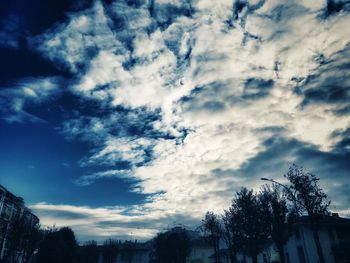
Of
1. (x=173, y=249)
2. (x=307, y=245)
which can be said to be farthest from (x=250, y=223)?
(x=173, y=249)

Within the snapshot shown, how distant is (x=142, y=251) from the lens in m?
96.5

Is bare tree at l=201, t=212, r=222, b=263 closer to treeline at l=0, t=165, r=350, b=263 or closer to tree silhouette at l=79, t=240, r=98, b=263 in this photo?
treeline at l=0, t=165, r=350, b=263

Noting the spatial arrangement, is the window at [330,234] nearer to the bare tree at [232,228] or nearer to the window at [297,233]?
the window at [297,233]

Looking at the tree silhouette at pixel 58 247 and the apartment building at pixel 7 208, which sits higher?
the apartment building at pixel 7 208

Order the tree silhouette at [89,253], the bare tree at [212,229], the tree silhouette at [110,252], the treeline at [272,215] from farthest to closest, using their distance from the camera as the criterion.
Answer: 1. the tree silhouette at [110,252]
2. the tree silhouette at [89,253]
3. the bare tree at [212,229]
4. the treeline at [272,215]

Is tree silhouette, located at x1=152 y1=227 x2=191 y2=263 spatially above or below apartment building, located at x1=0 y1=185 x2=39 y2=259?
below

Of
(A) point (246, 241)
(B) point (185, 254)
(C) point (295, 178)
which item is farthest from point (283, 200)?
(B) point (185, 254)

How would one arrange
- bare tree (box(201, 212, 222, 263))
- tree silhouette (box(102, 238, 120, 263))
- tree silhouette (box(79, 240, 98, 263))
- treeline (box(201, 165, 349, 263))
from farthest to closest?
tree silhouette (box(102, 238, 120, 263)), tree silhouette (box(79, 240, 98, 263)), bare tree (box(201, 212, 222, 263)), treeline (box(201, 165, 349, 263))

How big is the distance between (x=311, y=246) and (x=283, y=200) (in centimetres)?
1418

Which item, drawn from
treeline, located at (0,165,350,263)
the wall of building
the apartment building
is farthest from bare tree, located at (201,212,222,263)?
the apartment building

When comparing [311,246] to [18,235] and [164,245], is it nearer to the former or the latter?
[164,245]

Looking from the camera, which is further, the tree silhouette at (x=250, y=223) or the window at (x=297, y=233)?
the window at (x=297, y=233)

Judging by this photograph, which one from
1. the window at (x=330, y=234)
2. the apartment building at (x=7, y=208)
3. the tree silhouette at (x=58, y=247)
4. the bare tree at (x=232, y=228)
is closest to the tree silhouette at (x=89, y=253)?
the apartment building at (x=7, y=208)

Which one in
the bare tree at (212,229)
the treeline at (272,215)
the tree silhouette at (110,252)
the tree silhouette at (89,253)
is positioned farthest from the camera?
the tree silhouette at (110,252)
